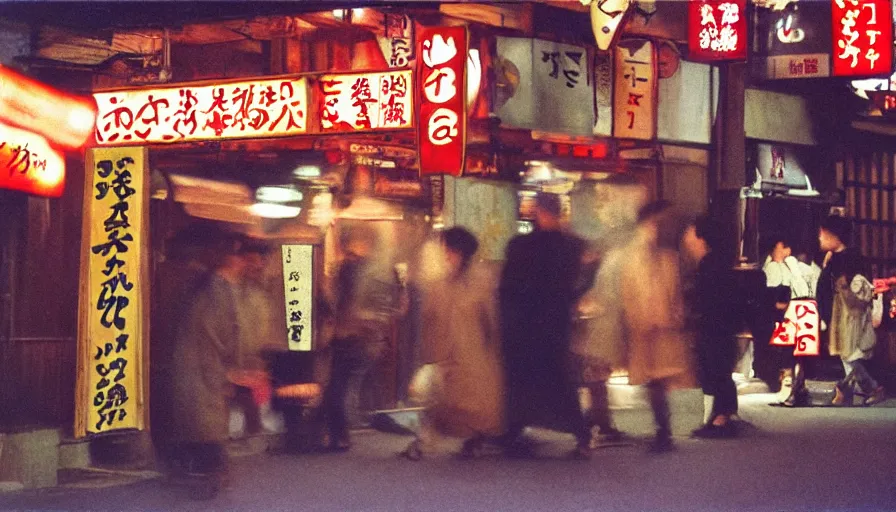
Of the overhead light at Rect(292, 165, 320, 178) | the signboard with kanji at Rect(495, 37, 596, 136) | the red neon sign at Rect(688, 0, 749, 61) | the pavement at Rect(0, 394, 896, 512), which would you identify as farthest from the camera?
the red neon sign at Rect(688, 0, 749, 61)

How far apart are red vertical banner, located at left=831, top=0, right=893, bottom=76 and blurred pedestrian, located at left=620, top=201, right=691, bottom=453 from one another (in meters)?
7.16

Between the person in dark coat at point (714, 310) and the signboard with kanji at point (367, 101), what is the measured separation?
3368mm

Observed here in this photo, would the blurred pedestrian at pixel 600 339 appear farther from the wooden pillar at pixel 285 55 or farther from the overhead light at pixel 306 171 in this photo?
the wooden pillar at pixel 285 55

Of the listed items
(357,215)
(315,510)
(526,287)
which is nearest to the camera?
(315,510)

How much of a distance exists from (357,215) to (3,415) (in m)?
5.65

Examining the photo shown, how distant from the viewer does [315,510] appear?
8789mm

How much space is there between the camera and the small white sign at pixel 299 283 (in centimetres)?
1326

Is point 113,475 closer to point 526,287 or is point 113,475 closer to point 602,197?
point 526,287

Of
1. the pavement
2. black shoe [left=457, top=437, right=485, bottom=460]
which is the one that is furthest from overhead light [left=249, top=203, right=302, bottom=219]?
black shoe [left=457, top=437, right=485, bottom=460]

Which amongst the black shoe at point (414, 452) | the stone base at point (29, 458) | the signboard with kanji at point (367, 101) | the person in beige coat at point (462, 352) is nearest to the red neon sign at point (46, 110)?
the signboard with kanji at point (367, 101)

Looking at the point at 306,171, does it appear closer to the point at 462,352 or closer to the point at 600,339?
the point at 462,352

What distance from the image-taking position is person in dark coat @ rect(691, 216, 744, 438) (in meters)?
12.0

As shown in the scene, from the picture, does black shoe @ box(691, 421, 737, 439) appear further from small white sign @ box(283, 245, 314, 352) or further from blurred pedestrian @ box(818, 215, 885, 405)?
small white sign @ box(283, 245, 314, 352)

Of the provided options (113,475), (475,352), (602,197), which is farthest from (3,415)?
(602,197)
